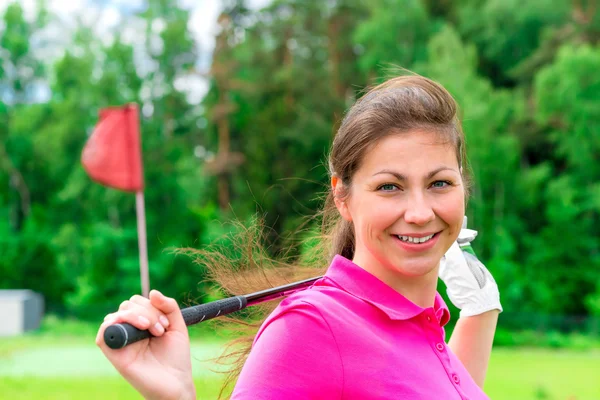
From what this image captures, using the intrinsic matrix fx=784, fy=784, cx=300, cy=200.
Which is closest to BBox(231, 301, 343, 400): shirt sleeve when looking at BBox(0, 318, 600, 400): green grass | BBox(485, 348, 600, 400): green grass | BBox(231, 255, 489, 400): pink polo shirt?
BBox(231, 255, 489, 400): pink polo shirt

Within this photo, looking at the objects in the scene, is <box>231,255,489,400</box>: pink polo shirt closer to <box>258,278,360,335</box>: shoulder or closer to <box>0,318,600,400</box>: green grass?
<box>258,278,360,335</box>: shoulder

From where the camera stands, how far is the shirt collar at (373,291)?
4.07 feet

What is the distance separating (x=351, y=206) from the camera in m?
1.31

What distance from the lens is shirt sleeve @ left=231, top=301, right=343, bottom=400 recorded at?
1.06 meters

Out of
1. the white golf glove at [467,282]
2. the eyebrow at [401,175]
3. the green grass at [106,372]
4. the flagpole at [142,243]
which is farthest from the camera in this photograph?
the flagpole at [142,243]

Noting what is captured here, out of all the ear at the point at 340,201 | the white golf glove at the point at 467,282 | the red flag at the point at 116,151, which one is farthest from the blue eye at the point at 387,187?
the red flag at the point at 116,151

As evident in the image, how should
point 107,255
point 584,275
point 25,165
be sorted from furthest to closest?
point 25,165 → point 107,255 → point 584,275

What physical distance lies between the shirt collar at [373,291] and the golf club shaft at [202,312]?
168 mm

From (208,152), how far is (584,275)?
37.3ft

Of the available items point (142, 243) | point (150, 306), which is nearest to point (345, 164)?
point (150, 306)

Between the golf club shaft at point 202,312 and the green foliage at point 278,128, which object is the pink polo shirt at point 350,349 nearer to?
the golf club shaft at point 202,312

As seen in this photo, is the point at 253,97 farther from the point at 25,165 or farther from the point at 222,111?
the point at 25,165

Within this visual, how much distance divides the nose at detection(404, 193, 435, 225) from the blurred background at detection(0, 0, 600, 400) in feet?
51.0

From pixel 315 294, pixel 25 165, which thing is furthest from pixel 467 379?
pixel 25 165
